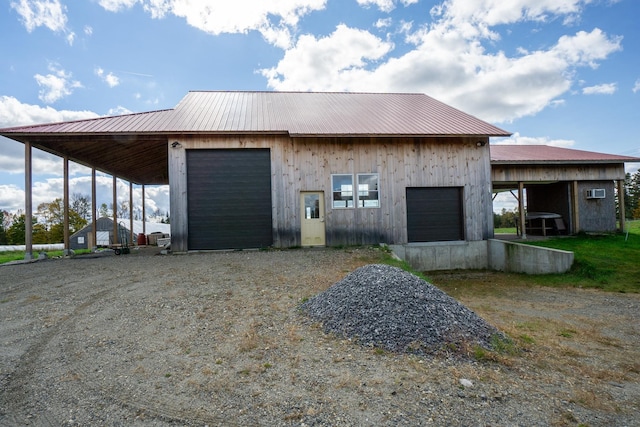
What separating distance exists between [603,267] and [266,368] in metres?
10.0

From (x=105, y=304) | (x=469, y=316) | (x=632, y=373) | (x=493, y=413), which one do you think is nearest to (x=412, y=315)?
(x=469, y=316)

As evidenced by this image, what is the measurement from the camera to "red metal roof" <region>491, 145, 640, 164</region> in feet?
42.3

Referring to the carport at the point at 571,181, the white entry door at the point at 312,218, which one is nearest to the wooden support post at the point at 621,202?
the carport at the point at 571,181

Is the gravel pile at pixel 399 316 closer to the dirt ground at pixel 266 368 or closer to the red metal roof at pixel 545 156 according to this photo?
the dirt ground at pixel 266 368

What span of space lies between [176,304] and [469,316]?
4302 millimetres

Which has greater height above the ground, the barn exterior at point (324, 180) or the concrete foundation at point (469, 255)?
the barn exterior at point (324, 180)

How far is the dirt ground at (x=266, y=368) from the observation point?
7.89 ft

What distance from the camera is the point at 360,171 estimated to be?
1079 centimetres

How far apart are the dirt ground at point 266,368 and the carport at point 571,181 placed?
8390mm

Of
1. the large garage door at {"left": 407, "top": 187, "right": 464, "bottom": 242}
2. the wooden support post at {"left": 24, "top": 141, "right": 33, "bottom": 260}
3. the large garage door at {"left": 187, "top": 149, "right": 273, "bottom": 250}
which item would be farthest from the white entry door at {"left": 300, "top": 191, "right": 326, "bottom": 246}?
the wooden support post at {"left": 24, "top": 141, "right": 33, "bottom": 260}

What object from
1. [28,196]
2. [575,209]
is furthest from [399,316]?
[575,209]

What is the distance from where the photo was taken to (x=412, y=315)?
3.75 metres

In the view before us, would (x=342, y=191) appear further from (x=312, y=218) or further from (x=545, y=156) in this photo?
(x=545, y=156)

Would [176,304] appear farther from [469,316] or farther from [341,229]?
[341,229]
